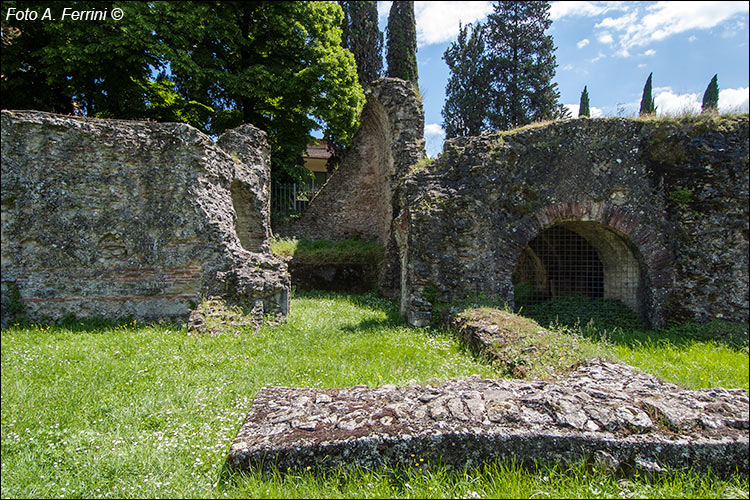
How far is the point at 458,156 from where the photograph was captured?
7.75 m

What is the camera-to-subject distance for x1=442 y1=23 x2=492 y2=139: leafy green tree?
23828 millimetres

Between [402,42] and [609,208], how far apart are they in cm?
1947

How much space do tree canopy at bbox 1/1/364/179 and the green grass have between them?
4501mm

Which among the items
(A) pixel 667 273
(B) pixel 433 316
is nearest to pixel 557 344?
(B) pixel 433 316

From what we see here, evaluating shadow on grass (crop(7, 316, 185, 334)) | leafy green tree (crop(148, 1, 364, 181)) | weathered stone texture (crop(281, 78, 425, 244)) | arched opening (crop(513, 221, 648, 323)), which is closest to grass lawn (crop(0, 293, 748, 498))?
shadow on grass (crop(7, 316, 185, 334))

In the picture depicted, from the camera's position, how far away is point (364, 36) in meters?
22.0

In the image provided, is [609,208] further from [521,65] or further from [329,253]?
[521,65]

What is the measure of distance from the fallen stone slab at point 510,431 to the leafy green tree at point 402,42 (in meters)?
22.6

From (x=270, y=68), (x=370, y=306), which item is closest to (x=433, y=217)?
(x=370, y=306)

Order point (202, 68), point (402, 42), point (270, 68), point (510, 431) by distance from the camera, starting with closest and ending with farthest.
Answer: point (510, 431), point (202, 68), point (270, 68), point (402, 42)

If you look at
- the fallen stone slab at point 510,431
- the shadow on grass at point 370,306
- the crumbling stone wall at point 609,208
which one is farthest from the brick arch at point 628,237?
the fallen stone slab at point 510,431

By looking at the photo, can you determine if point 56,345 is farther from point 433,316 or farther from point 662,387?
point 662,387

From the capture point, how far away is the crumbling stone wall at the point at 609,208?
680 cm

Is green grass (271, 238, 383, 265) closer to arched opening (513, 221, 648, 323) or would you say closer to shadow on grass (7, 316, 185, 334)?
arched opening (513, 221, 648, 323)
